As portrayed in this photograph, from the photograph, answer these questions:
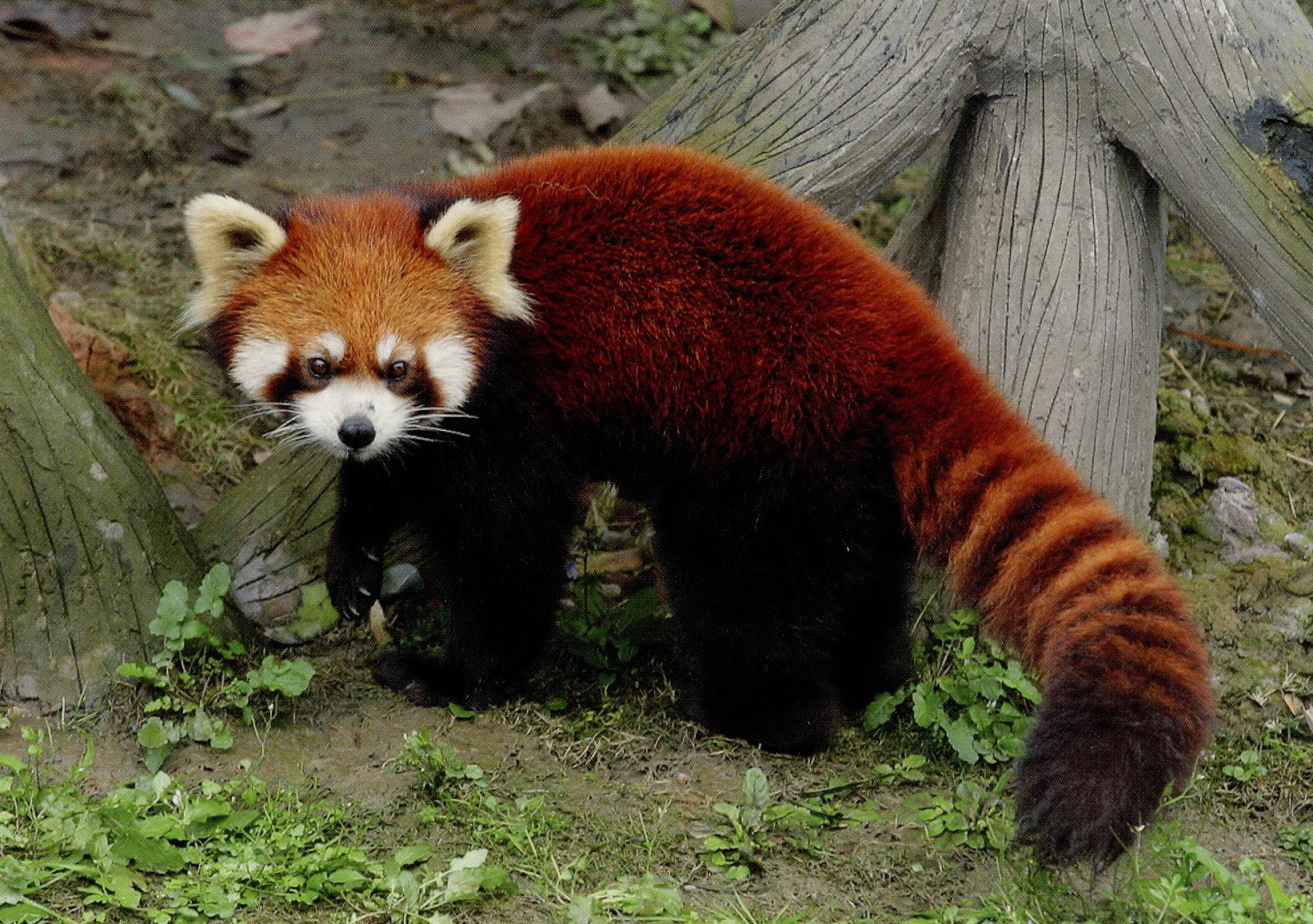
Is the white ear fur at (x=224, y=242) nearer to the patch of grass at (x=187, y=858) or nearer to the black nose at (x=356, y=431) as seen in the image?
the black nose at (x=356, y=431)

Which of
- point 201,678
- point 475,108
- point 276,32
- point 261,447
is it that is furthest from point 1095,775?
point 276,32

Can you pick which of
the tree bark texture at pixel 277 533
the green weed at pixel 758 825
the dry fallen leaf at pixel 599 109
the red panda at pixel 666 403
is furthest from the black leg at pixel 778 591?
the dry fallen leaf at pixel 599 109

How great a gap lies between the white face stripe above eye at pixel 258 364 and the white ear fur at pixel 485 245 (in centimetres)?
42

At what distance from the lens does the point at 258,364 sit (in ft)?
10.8

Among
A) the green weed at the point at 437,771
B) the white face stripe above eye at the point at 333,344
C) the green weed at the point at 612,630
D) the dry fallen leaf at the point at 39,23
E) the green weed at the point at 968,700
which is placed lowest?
the green weed at the point at 968,700

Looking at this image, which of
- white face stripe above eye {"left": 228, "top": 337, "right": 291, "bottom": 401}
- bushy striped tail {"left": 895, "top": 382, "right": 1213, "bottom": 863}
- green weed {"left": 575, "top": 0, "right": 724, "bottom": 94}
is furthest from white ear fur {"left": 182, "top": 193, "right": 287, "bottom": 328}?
green weed {"left": 575, "top": 0, "right": 724, "bottom": 94}

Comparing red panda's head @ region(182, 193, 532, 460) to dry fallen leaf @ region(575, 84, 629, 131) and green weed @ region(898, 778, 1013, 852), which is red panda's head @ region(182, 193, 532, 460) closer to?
green weed @ region(898, 778, 1013, 852)

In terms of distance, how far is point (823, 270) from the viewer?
11.2 feet

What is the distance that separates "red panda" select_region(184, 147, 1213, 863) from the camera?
3.20 m

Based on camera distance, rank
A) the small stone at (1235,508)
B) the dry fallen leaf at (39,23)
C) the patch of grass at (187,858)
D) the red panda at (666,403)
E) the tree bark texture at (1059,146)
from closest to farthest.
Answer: the patch of grass at (187,858)
the red panda at (666,403)
the tree bark texture at (1059,146)
the small stone at (1235,508)
the dry fallen leaf at (39,23)

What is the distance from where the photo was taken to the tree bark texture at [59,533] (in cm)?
341

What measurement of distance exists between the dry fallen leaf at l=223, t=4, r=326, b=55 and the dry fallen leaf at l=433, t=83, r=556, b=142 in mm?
895

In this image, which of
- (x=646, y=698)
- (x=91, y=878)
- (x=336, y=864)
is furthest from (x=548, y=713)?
(x=91, y=878)

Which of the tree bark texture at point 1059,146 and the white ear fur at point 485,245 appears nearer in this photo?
the white ear fur at point 485,245
